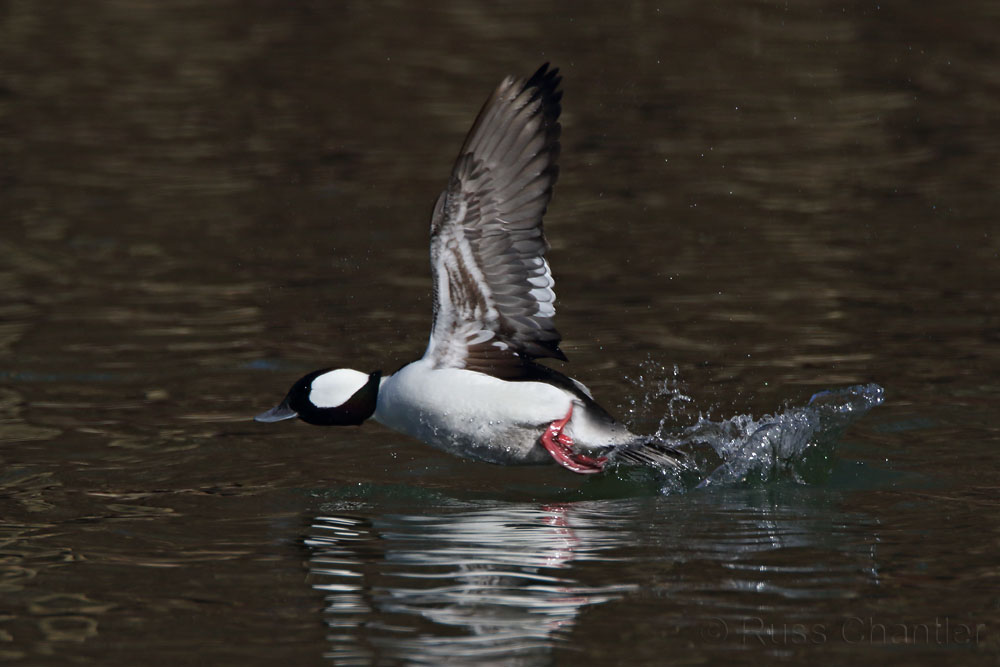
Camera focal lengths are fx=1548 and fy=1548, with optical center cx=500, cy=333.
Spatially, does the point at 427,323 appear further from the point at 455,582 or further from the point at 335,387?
the point at 455,582

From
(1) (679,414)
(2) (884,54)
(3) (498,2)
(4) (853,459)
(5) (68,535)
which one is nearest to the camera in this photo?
(5) (68,535)

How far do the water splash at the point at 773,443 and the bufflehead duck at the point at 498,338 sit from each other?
28 centimetres

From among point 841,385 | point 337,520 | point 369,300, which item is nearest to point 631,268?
point 369,300

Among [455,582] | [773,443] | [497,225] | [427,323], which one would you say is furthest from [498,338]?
[427,323]

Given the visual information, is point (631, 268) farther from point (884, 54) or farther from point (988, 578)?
point (884, 54)

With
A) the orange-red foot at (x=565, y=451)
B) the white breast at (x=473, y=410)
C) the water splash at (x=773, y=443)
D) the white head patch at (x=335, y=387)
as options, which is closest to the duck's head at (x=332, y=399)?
the white head patch at (x=335, y=387)

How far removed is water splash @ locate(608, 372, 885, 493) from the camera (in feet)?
24.9

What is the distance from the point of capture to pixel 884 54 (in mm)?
17672

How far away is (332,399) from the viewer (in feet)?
25.6

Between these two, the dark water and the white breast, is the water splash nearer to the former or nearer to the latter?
the dark water

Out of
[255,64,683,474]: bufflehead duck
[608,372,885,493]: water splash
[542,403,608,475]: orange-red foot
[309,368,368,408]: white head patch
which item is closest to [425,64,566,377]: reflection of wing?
[255,64,683,474]: bufflehead duck

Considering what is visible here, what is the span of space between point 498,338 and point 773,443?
4.83 ft

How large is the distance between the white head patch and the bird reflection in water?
33.0 inches

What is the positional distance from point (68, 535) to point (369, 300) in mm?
4471
